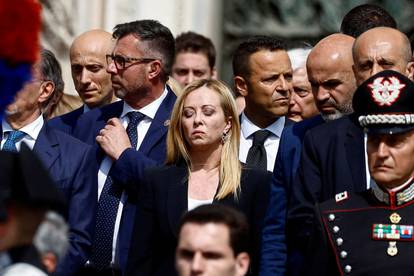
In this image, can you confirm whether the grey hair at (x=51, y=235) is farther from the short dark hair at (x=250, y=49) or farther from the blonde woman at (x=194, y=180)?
the short dark hair at (x=250, y=49)

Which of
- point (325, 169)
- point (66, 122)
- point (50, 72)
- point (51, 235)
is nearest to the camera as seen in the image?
point (51, 235)

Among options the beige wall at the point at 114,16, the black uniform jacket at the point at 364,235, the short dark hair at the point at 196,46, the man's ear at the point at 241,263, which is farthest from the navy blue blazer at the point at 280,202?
the beige wall at the point at 114,16

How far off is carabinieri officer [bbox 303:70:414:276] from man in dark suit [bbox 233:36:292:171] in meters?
1.35

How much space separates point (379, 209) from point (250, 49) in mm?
2329

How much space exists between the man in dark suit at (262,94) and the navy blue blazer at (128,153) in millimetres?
453

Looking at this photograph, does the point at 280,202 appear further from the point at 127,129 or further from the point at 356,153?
the point at 127,129

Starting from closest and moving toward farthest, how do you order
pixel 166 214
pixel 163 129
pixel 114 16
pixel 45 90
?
pixel 166 214
pixel 163 129
pixel 45 90
pixel 114 16

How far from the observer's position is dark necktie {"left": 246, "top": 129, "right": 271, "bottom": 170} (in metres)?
8.62

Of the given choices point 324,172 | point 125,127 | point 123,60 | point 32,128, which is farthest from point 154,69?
point 324,172

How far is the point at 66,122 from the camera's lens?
30.8 ft

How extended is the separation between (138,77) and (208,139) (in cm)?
105

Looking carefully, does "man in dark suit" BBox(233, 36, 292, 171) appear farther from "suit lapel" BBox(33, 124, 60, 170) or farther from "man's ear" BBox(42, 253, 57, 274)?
"man's ear" BBox(42, 253, 57, 274)

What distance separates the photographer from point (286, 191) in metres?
7.87

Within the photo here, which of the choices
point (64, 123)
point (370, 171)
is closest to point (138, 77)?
point (64, 123)
